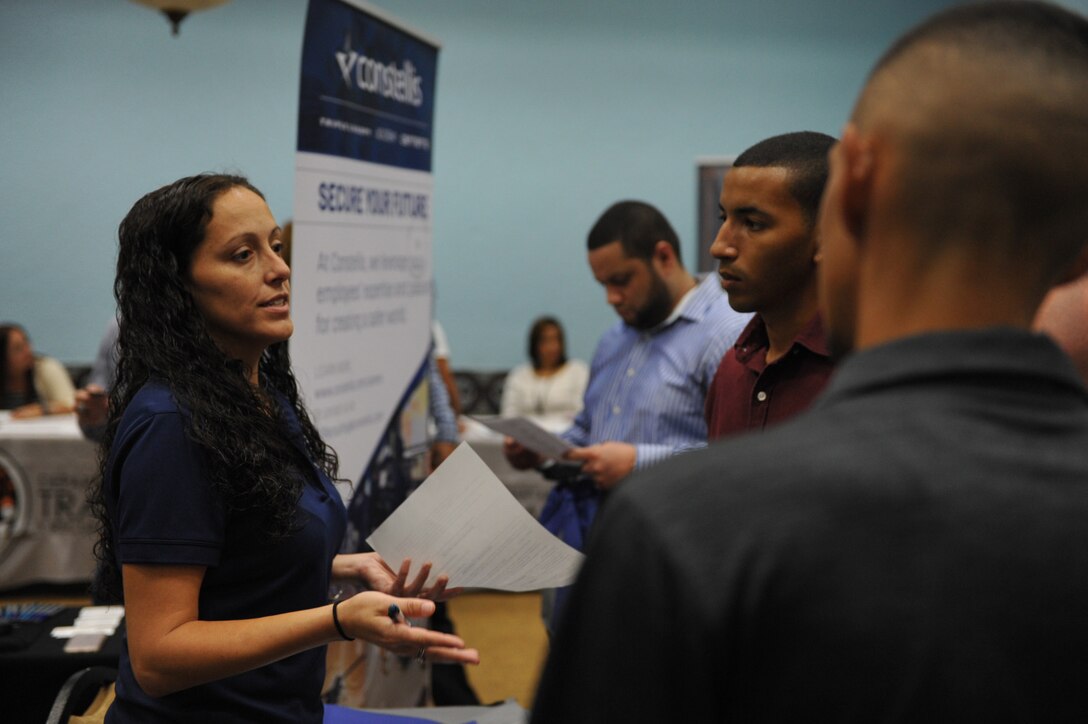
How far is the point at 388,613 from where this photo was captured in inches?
53.6

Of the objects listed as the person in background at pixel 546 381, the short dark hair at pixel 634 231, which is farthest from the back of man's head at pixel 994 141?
the person in background at pixel 546 381

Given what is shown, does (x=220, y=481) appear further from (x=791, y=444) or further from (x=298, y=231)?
(x=298, y=231)

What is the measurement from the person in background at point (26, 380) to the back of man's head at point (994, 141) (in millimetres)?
5401

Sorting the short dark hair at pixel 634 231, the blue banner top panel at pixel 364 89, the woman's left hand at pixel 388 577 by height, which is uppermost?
the blue banner top panel at pixel 364 89

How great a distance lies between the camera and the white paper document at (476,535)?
4.79 ft

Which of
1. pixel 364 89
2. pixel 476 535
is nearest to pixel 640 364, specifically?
pixel 364 89

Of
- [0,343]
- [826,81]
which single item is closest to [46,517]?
[0,343]

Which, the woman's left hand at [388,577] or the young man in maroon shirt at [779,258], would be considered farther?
the young man in maroon shirt at [779,258]

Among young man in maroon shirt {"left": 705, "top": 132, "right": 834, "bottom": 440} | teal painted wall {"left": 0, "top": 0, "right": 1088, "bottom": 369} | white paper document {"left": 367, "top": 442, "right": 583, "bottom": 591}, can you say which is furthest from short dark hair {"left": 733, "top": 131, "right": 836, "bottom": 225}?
teal painted wall {"left": 0, "top": 0, "right": 1088, "bottom": 369}

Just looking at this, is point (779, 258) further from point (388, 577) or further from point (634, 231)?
point (634, 231)

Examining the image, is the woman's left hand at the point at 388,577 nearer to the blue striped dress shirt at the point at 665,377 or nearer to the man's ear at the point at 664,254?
the blue striped dress shirt at the point at 665,377

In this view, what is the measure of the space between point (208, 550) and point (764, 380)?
90 centimetres

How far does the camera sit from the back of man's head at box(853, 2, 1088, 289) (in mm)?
587

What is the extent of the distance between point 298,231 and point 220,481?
110 cm
